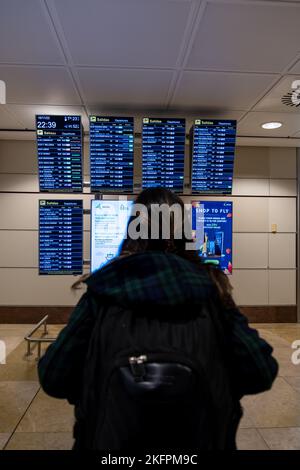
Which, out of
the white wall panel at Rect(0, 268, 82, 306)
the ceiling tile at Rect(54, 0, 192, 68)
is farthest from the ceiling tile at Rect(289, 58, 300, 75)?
the white wall panel at Rect(0, 268, 82, 306)

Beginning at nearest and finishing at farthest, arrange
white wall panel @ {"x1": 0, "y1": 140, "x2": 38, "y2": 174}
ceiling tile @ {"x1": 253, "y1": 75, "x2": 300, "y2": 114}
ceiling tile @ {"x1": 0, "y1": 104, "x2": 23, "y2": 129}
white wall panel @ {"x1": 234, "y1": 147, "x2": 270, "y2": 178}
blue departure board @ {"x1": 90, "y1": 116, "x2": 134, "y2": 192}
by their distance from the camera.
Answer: ceiling tile @ {"x1": 253, "y1": 75, "x2": 300, "y2": 114}, blue departure board @ {"x1": 90, "y1": 116, "x2": 134, "y2": 192}, ceiling tile @ {"x1": 0, "y1": 104, "x2": 23, "y2": 129}, white wall panel @ {"x1": 0, "y1": 140, "x2": 38, "y2": 174}, white wall panel @ {"x1": 234, "y1": 147, "x2": 270, "y2": 178}

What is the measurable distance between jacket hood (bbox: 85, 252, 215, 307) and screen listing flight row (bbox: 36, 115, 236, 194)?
2.34 m

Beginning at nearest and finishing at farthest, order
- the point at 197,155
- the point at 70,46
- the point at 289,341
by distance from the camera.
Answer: the point at 70,46 < the point at 197,155 < the point at 289,341

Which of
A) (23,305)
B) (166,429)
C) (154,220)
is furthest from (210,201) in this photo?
(166,429)

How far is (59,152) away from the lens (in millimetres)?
3146

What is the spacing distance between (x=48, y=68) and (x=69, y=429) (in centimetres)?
264

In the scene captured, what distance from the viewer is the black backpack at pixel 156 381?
0.79 m

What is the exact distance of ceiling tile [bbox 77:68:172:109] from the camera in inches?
105

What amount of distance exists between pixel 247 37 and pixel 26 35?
1409 millimetres

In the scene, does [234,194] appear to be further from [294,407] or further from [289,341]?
[294,407]

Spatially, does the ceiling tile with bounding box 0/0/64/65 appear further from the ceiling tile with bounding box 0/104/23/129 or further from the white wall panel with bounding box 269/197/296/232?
the white wall panel with bounding box 269/197/296/232

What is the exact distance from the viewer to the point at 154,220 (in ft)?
3.37

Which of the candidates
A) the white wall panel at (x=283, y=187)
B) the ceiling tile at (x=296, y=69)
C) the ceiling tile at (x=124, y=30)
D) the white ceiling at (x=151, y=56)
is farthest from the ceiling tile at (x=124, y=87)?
the white wall panel at (x=283, y=187)

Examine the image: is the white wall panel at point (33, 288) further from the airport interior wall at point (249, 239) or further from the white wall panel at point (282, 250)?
the white wall panel at point (282, 250)
